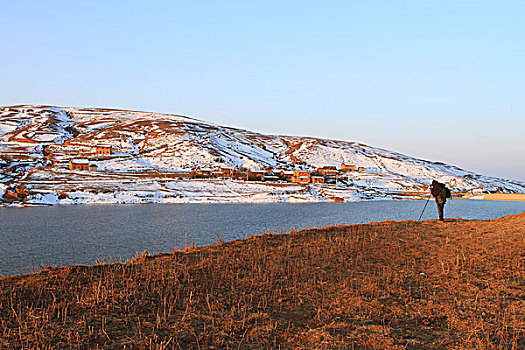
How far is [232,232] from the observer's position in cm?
3769

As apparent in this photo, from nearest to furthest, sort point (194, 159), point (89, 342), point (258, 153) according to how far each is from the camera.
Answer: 1. point (89, 342)
2. point (194, 159)
3. point (258, 153)

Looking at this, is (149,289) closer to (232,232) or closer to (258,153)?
(232,232)

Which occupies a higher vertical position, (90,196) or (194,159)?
(194,159)

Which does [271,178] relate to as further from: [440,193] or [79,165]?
[440,193]

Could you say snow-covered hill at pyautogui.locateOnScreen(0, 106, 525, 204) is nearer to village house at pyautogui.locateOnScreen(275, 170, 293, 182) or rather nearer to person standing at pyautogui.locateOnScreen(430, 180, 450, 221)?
village house at pyautogui.locateOnScreen(275, 170, 293, 182)

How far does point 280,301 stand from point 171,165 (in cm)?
10608

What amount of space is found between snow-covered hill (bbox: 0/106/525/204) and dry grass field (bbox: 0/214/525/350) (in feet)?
217

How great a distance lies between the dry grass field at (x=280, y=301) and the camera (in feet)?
23.6

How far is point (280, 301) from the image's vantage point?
9344 mm

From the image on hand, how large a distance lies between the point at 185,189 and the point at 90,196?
1856 centimetres

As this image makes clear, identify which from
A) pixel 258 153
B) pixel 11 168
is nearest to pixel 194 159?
pixel 258 153

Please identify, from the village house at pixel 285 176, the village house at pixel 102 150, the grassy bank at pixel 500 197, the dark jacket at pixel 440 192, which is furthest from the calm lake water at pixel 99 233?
the grassy bank at pixel 500 197

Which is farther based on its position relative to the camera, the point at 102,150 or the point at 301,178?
the point at 102,150

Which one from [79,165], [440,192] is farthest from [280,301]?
[79,165]
